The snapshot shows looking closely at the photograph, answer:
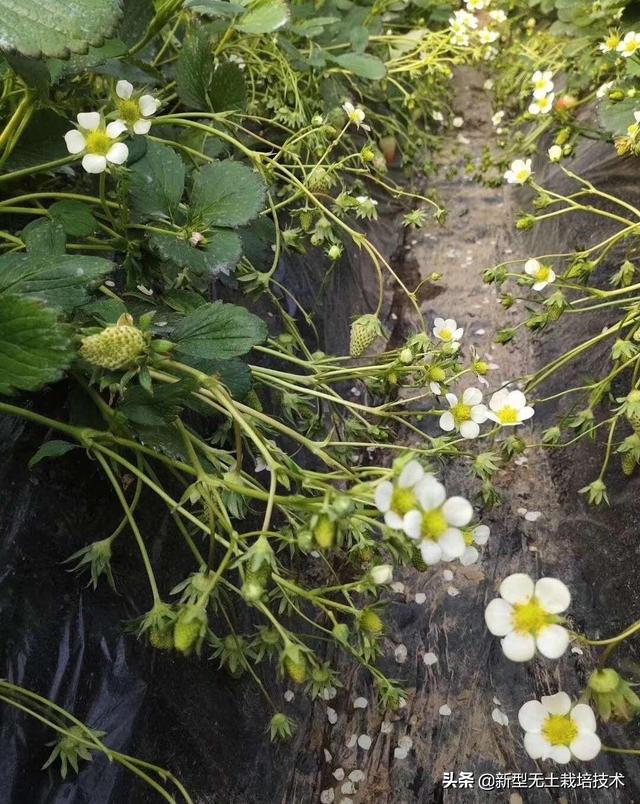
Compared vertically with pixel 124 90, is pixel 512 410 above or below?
below

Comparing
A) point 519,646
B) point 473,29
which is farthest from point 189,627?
point 473,29

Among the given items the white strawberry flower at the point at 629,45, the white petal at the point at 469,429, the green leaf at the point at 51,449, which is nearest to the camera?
the green leaf at the point at 51,449

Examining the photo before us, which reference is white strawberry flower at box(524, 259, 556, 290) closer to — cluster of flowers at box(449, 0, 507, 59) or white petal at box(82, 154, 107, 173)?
white petal at box(82, 154, 107, 173)

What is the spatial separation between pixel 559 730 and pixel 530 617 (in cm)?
10

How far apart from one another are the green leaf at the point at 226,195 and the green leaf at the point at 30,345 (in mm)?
259

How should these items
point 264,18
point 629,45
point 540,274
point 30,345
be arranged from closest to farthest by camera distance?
point 30,345 → point 540,274 → point 264,18 → point 629,45

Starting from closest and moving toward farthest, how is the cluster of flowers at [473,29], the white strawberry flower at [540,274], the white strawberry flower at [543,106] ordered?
the white strawberry flower at [540,274] → the white strawberry flower at [543,106] → the cluster of flowers at [473,29]

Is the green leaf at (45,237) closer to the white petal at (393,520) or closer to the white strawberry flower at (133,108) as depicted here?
the white strawberry flower at (133,108)

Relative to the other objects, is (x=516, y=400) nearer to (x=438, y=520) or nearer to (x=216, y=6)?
(x=438, y=520)

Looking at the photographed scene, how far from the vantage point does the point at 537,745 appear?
19.1 inches

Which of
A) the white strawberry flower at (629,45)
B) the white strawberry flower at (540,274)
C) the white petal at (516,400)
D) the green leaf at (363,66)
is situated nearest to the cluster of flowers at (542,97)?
the white strawberry flower at (629,45)

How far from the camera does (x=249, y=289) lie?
86cm

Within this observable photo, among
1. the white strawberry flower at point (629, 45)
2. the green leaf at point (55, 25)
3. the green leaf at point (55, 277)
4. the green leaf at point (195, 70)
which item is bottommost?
the white strawberry flower at point (629, 45)

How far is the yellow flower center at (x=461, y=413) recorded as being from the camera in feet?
2.42
